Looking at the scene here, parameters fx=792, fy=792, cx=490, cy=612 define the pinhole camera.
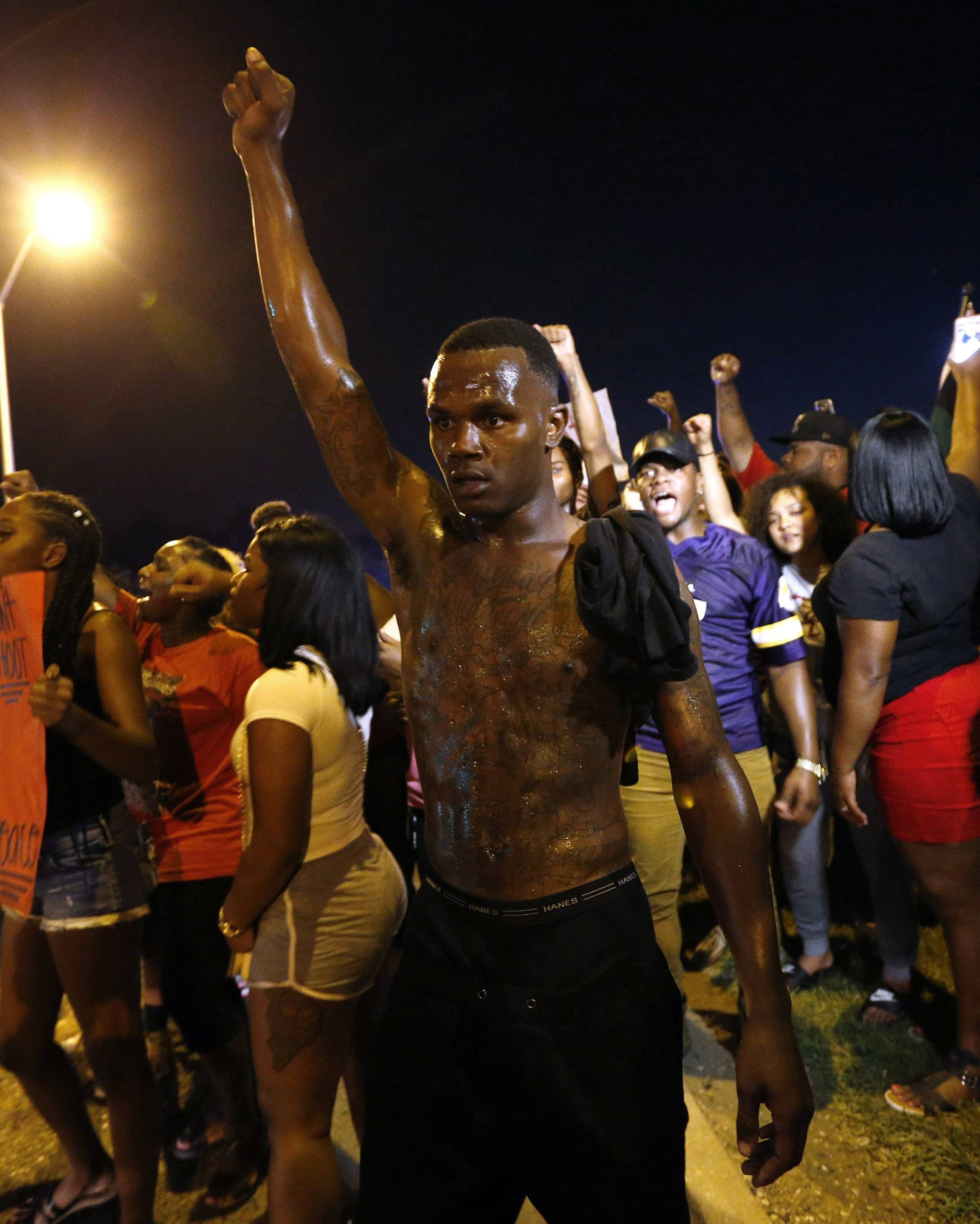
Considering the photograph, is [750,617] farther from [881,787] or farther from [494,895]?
[494,895]

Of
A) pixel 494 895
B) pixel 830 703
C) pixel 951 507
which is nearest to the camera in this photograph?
pixel 494 895

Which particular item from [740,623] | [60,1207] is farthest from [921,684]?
[60,1207]

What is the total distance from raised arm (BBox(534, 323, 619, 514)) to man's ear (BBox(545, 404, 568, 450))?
208cm

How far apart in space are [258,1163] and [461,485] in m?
2.94

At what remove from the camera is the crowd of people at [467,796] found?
167 centimetres

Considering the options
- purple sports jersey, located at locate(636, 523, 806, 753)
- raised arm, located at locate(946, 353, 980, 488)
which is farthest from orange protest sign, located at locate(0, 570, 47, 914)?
raised arm, located at locate(946, 353, 980, 488)

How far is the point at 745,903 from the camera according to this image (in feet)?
5.39

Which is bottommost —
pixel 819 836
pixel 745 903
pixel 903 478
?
pixel 819 836

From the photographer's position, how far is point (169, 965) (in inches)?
120

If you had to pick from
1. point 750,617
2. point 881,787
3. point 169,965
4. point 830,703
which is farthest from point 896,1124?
point 169,965

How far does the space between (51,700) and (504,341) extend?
1.90 metres

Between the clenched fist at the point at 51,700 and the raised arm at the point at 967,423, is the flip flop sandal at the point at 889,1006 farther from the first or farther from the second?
the clenched fist at the point at 51,700

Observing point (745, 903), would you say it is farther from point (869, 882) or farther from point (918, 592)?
point (869, 882)

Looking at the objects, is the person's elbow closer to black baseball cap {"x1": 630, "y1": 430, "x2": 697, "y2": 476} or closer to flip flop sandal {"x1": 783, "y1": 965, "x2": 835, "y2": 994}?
black baseball cap {"x1": 630, "y1": 430, "x2": 697, "y2": 476}
